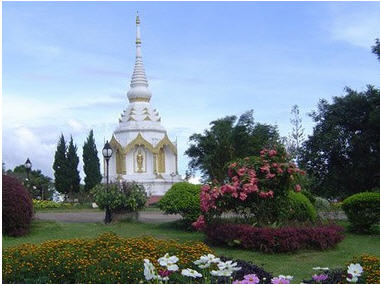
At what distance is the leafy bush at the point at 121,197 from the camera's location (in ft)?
54.5

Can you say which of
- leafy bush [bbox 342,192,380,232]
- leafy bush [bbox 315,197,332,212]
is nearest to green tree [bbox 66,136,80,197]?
leafy bush [bbox 315,197,332,212]

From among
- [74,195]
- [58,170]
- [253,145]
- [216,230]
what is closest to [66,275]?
[216,230]

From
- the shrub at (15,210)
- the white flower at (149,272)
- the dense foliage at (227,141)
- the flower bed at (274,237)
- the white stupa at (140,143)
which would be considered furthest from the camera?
the white stupa at (140,143)

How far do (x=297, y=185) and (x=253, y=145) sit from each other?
1851cm

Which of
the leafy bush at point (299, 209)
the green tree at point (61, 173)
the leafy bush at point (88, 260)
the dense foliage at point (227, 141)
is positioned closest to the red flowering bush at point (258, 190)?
the leafy bush at point (299, 209)

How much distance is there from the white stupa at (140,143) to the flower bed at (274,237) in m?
29.0

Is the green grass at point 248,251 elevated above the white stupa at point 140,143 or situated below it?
below

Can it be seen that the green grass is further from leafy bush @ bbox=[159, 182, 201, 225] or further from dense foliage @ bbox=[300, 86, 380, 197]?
dense foliage @ bbox=[300, 86, 380, 197]

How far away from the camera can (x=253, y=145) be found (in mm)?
30891

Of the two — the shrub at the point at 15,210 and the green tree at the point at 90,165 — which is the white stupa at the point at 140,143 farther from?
the shrub at the point at 15,210

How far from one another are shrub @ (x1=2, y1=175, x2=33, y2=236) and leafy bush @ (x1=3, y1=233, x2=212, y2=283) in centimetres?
561

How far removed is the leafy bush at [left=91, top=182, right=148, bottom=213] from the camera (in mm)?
16609

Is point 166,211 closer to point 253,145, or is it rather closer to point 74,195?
point 253,145

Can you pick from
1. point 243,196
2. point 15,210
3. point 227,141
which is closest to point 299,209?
point 243,196
